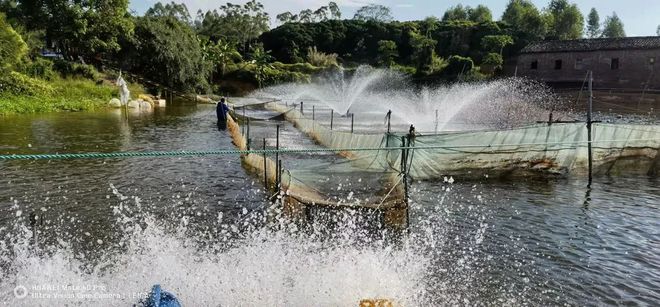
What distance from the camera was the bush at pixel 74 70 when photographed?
4016cm

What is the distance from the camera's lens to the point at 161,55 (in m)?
49.1

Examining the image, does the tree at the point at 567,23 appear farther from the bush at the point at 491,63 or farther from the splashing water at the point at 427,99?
the splashing water at the point at 427,99

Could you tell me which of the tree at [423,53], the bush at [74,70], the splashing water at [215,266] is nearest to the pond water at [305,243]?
the splashing water at [215,266]

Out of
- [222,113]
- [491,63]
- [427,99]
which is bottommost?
[222,113]

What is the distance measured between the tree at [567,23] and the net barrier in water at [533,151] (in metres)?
81.5

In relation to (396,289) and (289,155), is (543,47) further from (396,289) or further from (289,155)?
(396,289)

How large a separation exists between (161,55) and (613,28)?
109217 millimetres

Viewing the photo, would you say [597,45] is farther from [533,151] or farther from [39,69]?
[39,69]

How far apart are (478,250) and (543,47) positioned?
5601 centimetres

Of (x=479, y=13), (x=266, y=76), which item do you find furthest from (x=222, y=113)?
(x=479, y=13)

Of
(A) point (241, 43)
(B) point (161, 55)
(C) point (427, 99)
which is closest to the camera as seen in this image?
(B) point (161, 55)

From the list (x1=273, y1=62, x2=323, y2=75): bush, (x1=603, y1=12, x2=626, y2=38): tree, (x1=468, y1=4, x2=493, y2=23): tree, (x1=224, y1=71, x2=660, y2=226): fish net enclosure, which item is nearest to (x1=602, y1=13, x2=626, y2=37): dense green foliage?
(x1=603, y1=12, x2=626, y2=38): tree

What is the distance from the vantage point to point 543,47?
5806cm

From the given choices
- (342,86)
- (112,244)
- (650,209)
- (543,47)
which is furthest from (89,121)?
(543,47)
